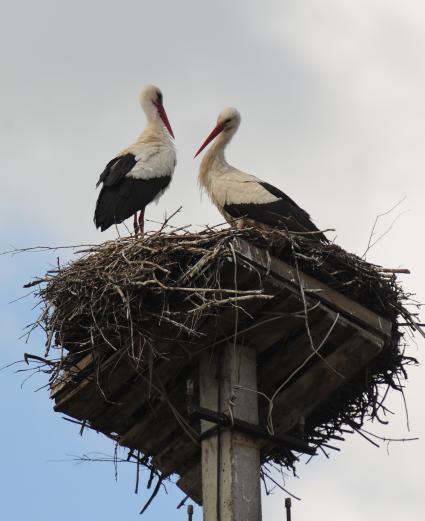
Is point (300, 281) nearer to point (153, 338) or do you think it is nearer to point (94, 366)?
point (153, 338)

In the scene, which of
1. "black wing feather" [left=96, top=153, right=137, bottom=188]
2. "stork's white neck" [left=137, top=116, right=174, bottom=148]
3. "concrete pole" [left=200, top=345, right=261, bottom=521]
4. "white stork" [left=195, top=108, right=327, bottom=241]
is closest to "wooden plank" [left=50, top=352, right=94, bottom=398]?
"concrete pole" [left=200, top=345, right=261, bottom=521]

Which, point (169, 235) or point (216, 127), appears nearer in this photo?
point (169, 235)

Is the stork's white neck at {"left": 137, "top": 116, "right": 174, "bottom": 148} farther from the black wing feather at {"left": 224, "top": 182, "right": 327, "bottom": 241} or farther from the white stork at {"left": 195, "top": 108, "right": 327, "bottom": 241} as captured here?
the black wing feather at {"left": 224, "top": 182, "right": 327, "bottom": 241}

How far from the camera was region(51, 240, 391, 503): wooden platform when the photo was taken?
6176mm

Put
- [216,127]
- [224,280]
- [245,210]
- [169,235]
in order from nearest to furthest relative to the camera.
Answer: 1. [224,280]
2. [169,235]
3. [245,210]
4. [216,127]

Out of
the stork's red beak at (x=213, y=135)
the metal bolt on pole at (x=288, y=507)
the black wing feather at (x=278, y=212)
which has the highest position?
the stork's red beak at (x=213, y=135)

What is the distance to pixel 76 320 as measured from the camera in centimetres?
654

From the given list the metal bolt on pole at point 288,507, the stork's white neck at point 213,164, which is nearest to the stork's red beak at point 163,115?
the stork's white neck at point 213,164

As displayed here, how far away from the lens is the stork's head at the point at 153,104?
10.6 metres

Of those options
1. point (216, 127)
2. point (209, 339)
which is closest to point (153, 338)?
point (209, 339)

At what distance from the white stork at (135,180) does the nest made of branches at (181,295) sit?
1.96m

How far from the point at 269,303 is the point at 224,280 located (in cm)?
32

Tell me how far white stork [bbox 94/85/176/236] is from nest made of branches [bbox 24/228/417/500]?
1960mm

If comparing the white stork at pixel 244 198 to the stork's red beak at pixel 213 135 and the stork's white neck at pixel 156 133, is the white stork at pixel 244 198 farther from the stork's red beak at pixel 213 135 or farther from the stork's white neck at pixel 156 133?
the stork's white neck at pixel 156 133
